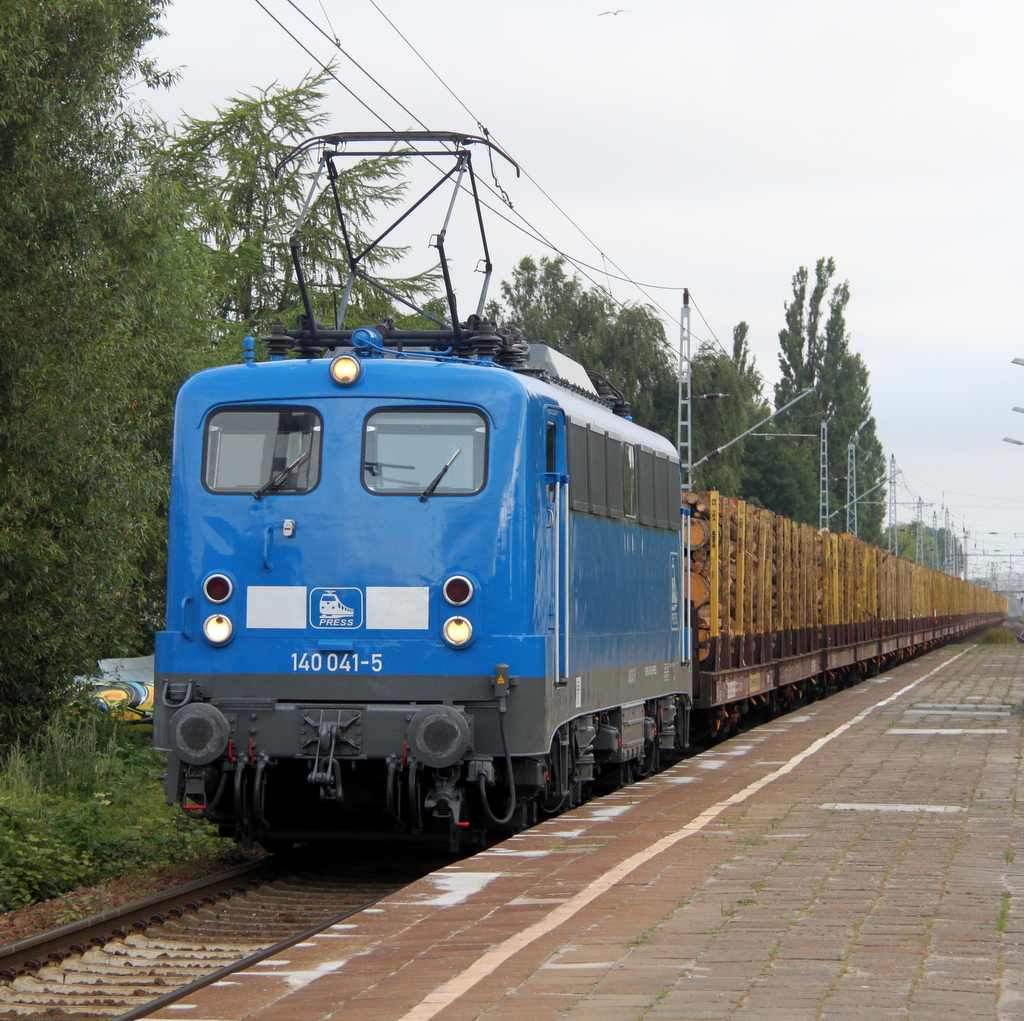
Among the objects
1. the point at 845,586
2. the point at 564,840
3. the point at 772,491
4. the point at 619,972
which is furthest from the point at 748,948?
the point at 772,491

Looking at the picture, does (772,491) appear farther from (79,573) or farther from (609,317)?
(79,573)

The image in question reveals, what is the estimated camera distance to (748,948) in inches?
246

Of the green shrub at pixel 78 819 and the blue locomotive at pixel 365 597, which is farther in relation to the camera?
the green shrub at pixel 78 819

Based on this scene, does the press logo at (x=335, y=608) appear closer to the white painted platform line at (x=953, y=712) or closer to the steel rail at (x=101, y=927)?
the steel rail at (x=101, y=927)

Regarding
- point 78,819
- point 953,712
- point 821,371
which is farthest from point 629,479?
point 821,371

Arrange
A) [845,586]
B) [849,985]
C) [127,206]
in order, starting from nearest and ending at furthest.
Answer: [849,985] → [127,206] → [845,586]

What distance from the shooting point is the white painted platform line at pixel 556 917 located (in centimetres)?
550

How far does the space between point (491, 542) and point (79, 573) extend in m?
7.12

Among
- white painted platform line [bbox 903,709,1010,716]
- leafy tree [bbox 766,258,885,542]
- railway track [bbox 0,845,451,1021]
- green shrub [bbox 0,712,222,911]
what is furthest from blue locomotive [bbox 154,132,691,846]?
leafy tree [bbox 766,258,885,542]

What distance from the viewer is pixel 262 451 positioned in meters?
10.1

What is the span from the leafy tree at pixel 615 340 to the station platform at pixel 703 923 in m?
38.9

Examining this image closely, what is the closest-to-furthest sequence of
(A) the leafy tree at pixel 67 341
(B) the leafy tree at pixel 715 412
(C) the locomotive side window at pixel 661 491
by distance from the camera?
(C) the locomotive side window at pixel 661 491
(A) the leafy tree at pixel 67 341
(B) the leafy tree at pixel 715 412

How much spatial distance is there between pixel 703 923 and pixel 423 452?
13.3ft

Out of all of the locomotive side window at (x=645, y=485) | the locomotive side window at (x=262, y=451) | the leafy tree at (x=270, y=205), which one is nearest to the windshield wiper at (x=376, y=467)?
the locomotive side window at (x=262, y=451)
